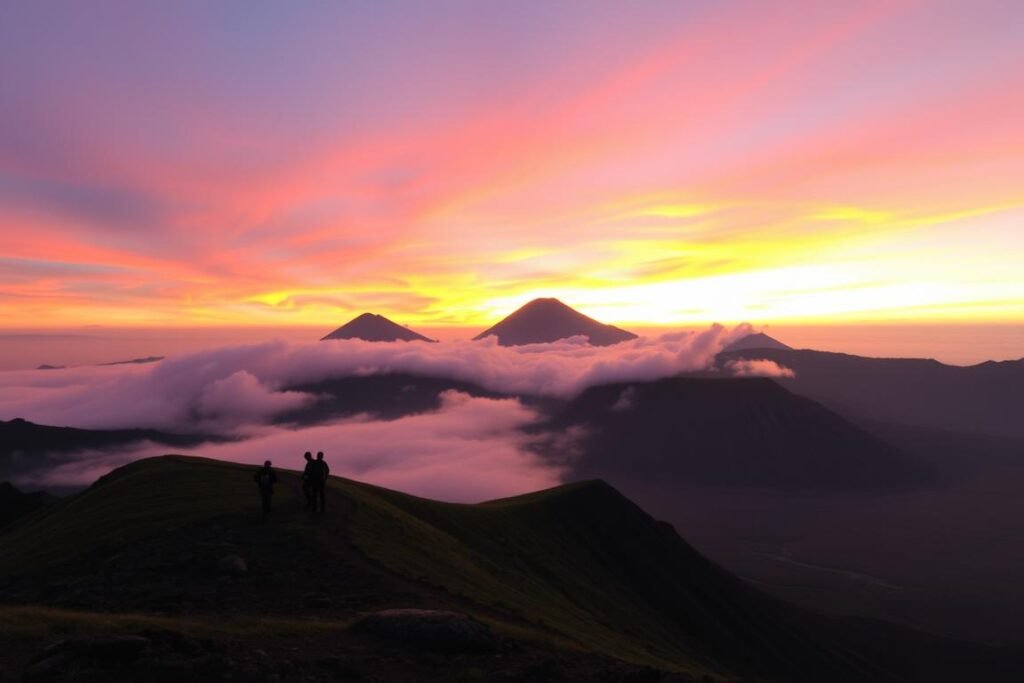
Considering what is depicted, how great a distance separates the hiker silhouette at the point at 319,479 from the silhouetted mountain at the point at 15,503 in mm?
102942

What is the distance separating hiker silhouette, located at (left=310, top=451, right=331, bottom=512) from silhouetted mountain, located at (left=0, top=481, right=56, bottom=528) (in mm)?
102942

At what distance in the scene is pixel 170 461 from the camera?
61.1 meters

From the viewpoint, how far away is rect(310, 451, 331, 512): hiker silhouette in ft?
121

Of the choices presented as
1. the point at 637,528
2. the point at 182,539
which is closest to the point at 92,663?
the point at 182,539

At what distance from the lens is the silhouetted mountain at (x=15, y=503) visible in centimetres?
11123

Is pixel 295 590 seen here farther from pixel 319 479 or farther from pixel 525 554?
pixel 525 554

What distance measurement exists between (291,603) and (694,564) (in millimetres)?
117130

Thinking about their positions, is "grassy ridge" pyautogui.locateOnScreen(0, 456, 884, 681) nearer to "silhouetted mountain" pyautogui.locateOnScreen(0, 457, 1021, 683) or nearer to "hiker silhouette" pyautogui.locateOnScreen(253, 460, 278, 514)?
"silhouetted mountain" pyautogui.locateOnScreen(0, 457, 1021, 683)

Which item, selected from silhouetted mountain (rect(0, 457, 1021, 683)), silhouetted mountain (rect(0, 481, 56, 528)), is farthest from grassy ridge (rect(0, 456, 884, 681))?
silhouetted mountain (rect(0, 481, 56, 528))

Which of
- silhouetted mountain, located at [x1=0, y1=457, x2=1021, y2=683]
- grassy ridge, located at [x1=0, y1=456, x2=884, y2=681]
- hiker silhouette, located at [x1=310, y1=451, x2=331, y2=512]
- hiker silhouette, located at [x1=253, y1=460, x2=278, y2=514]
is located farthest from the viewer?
hiker silhouette, located at [x1=253, y1=460, x2=278, y2=514]

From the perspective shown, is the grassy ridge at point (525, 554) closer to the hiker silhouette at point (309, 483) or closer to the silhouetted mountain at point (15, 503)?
the hiker silhouette at point (309, 483)

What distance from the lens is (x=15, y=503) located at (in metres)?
118

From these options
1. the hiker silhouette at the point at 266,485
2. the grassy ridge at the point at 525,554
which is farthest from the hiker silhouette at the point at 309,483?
the hiker silhouette at the point at 266,485

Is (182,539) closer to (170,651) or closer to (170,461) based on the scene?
(170,651)
